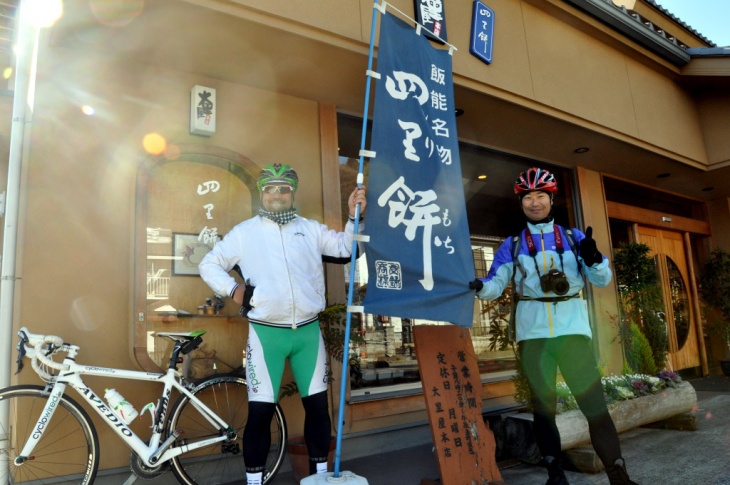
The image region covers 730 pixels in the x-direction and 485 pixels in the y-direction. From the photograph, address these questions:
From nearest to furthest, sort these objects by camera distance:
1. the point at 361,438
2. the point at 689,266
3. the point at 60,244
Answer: the point at 60,244
the point at 361,438
the point at 689,266

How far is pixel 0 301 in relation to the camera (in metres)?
3.06

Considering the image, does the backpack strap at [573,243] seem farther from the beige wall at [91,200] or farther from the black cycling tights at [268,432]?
the beige wall at [91,200]

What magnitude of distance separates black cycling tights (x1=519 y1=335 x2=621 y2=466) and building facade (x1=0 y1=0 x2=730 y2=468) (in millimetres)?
1812

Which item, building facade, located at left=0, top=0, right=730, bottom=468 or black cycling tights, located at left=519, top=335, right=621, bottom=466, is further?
building facade, located at left=0, top=0, right=730, bottom=468

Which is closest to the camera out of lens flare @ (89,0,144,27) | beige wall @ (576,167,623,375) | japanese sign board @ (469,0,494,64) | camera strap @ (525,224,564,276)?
camera strap @ (525,224,564,276)

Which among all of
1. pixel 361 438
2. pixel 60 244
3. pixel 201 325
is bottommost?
pixel 361 438

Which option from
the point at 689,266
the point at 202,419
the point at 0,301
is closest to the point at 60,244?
the point at 0,301

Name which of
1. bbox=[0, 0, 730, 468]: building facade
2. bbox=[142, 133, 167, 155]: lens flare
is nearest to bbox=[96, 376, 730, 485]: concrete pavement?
bbox=[0, 0, 730, 468]: building facade

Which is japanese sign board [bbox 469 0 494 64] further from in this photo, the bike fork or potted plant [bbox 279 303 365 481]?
the bike fork

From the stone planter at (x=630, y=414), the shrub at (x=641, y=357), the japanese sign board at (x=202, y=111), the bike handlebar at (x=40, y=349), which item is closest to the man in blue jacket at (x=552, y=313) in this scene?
the stone planter at (x=630, y=414)

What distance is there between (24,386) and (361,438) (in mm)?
2577

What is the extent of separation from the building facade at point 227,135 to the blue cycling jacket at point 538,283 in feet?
5.48

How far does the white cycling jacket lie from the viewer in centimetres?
294

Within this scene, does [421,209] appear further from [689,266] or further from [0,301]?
[689,266]
